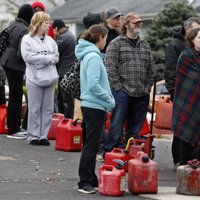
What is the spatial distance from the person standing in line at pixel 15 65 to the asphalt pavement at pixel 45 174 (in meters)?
0.37

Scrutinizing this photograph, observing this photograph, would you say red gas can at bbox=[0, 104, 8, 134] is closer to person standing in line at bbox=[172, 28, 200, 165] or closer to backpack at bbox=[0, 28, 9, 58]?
backpack at bbox=[0, 28, 9, 58]

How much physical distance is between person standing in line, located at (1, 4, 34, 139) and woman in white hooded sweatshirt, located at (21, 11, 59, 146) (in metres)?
0.53

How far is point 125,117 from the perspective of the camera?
13.2m

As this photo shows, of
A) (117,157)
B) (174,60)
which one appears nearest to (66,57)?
(174,60)

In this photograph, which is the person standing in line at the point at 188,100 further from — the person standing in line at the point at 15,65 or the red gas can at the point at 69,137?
the person standing in line at the point at 15,65

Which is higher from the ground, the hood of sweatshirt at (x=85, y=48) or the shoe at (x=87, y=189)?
the hood of sweatshirt at (x=85, y=48)

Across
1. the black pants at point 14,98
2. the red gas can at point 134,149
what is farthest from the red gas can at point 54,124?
the red gas can at point 134,149

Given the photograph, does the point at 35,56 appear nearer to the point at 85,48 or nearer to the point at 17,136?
A: the point at 17,136

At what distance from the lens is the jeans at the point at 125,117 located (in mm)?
12915

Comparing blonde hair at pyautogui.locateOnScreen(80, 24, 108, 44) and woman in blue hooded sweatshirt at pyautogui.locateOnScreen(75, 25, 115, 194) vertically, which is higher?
blonde hair at pyautogui.locateOnScreen(80, 24, 108, 44)

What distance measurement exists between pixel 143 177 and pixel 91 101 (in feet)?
3.27

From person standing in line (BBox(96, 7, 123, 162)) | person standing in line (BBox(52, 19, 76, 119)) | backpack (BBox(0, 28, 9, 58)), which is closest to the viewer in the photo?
person standing in line (BBox(96, 7, 123, 162))

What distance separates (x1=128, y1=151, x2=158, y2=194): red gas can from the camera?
10594mm

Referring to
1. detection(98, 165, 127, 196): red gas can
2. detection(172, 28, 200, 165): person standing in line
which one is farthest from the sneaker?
detection(98, 165, 127, 196): red gas can
